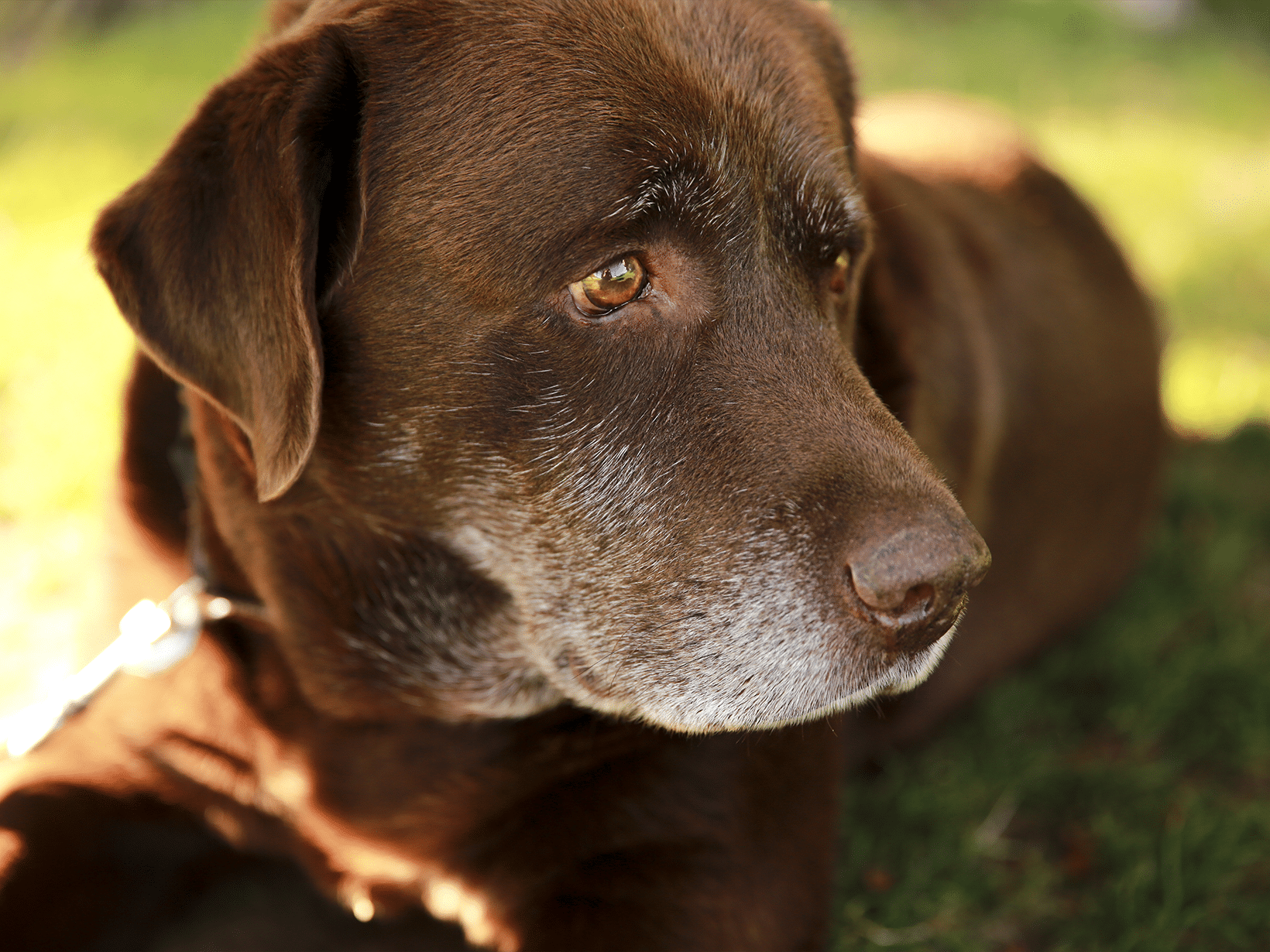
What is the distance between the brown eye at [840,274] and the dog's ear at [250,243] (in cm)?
88

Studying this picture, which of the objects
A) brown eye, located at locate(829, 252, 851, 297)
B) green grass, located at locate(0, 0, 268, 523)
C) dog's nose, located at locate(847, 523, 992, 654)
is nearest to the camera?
dog's nose, located at locate(847, 523, 992, 654)

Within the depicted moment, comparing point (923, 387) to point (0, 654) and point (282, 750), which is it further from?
point (0, 654)

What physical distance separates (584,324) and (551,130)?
1.05ft

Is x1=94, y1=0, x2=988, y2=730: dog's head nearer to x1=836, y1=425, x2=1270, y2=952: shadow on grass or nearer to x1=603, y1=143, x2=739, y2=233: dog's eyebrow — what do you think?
x1=603, y1=143, x2=739, y2=233: dog's eyebrow

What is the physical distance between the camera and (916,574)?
1825 millimetres

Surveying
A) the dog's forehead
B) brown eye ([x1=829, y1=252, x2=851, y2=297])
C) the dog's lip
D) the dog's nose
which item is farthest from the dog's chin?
the dog's forehead

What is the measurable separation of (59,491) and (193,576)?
59.8 inches

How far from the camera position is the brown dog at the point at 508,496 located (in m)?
1.95

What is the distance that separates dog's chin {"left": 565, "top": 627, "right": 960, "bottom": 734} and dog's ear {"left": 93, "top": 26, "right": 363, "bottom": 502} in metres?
0.74

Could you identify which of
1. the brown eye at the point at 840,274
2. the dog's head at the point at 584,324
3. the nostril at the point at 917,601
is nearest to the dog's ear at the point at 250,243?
the dog's head at the point at 584,324

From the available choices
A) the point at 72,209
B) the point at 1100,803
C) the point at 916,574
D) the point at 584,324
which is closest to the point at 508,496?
the point at 584,324

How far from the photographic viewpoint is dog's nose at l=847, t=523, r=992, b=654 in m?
1.83

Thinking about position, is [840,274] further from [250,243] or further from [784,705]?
[250,243]

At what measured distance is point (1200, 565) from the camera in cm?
392
